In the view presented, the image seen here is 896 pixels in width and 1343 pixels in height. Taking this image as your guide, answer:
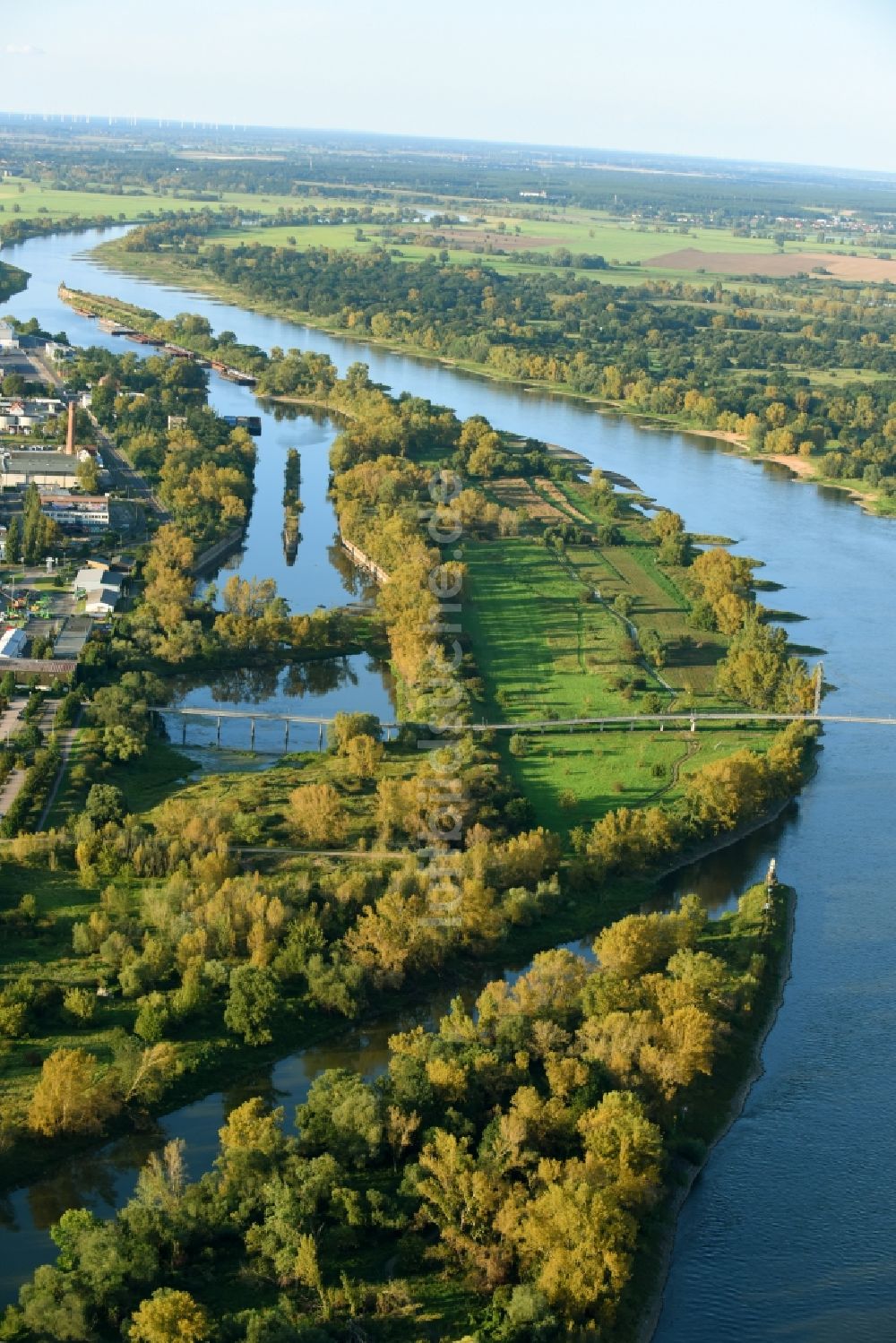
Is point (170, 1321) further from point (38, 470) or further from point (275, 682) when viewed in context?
point (38, 470)

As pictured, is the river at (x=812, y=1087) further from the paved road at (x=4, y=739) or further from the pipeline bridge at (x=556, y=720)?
the paved road at (x=4, y=739)

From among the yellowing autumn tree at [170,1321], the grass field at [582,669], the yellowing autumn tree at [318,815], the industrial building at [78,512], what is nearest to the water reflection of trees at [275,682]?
the grass field at [582,669]

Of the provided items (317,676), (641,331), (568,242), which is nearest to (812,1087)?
(317,676)

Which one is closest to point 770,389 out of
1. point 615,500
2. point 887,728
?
point 615,500

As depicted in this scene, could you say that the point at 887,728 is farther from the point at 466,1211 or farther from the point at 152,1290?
the point at 152,1290

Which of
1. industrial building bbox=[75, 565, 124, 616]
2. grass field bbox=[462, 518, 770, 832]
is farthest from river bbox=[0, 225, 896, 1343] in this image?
industrial building bbox=[75, 565, 124, 616]
